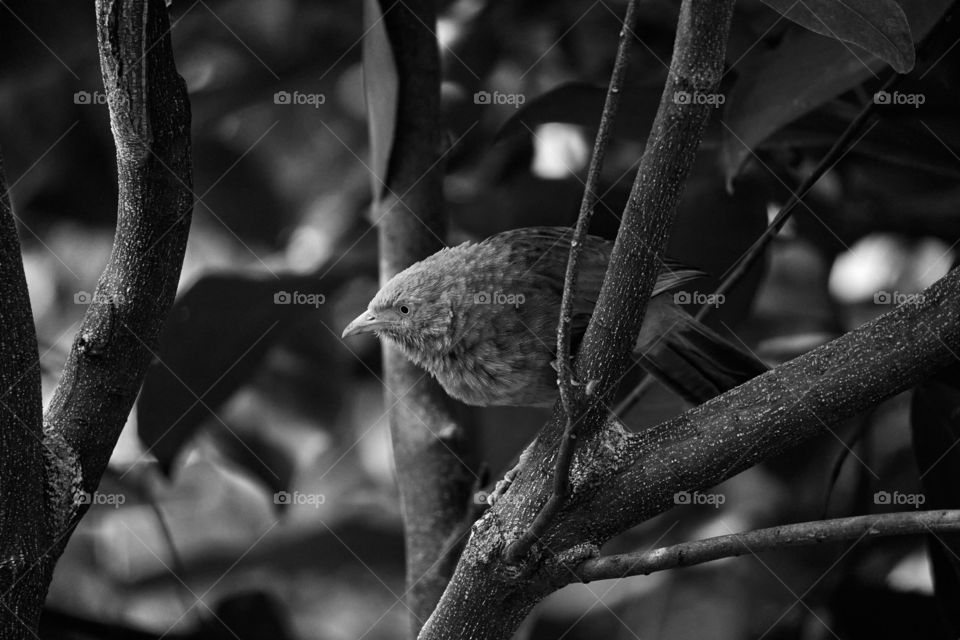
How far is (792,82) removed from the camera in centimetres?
291

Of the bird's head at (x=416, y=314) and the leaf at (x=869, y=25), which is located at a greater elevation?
the leaf at (x=869, y=25)

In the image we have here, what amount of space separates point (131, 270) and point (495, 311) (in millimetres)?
1033

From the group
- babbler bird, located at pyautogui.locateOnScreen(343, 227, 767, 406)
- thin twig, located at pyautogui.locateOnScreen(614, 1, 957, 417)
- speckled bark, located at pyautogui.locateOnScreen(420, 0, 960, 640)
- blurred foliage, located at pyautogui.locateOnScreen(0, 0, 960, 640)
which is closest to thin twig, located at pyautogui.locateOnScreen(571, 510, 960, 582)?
speckled bark, located at pyautogui.locateOnScreen(420, 0, 960, 640)

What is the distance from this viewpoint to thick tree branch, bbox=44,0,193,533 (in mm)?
1990

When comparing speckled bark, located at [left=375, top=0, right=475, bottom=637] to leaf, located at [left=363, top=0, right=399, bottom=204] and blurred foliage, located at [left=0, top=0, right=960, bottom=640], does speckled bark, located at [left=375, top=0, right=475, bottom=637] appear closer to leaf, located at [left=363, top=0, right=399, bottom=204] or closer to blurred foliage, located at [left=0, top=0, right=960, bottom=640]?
leaf, located at [left=363, top=0, right=399, bottom=204]

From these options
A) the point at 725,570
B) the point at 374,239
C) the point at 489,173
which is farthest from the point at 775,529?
the point at 489,173

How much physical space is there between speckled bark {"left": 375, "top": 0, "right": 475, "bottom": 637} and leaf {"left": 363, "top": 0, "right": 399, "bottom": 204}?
0.21ft

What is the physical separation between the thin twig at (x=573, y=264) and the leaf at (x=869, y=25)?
510 millimetres

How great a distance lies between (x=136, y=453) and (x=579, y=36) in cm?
263

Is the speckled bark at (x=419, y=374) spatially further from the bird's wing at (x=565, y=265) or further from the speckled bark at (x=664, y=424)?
the speckled bark at (x=664, y=424)

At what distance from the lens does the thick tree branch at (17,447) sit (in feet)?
6.33

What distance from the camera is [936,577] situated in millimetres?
2918

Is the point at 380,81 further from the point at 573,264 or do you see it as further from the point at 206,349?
the point at 573,264

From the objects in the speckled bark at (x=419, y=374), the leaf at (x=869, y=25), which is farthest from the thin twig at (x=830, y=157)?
the speckled bark at (x=419, y=374)
